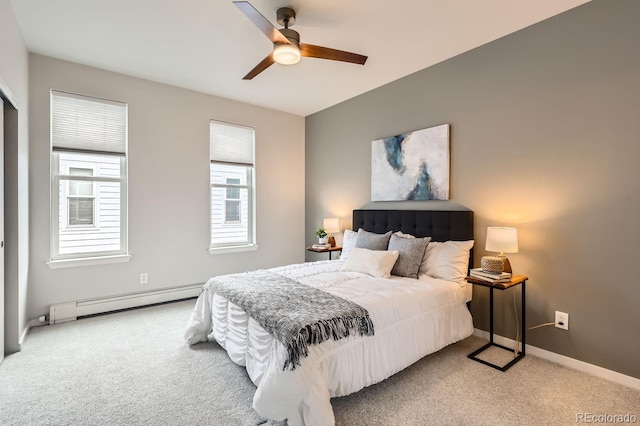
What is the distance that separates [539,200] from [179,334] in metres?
3.45

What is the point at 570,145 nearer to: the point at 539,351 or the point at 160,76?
the point at 539,351

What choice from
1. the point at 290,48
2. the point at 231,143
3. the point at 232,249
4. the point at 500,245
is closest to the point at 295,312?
the point at 500,245

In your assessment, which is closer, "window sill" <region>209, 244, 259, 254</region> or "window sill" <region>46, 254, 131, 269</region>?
"window sill" <region>46, 254, 131, 269</region>

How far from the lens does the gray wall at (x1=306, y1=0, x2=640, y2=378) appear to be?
2195 mm

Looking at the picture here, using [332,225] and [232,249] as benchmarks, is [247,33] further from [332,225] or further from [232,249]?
[232,249]

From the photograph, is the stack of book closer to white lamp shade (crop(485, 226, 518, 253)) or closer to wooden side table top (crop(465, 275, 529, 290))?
wooden side table top (crop(465, 275, 529, 290))

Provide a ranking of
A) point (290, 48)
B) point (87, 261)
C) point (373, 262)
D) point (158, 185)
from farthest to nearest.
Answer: point (158, 185) → point (87, 261) → point (373, 262) → point (290, 48)

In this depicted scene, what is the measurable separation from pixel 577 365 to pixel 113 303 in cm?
451

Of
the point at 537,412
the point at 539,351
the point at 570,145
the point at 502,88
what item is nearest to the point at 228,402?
the point at 537,412

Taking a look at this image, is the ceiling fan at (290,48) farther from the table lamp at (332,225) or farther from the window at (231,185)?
the table lamp at (332,225)

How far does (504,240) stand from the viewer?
8.16ft

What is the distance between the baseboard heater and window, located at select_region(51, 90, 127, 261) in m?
0.51

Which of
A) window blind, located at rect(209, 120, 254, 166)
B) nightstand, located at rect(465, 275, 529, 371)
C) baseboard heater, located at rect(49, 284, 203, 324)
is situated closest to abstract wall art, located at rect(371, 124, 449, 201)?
nightstand, located at rect(465, 275, 529, 371)

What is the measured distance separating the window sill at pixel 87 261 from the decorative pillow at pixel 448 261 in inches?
130
